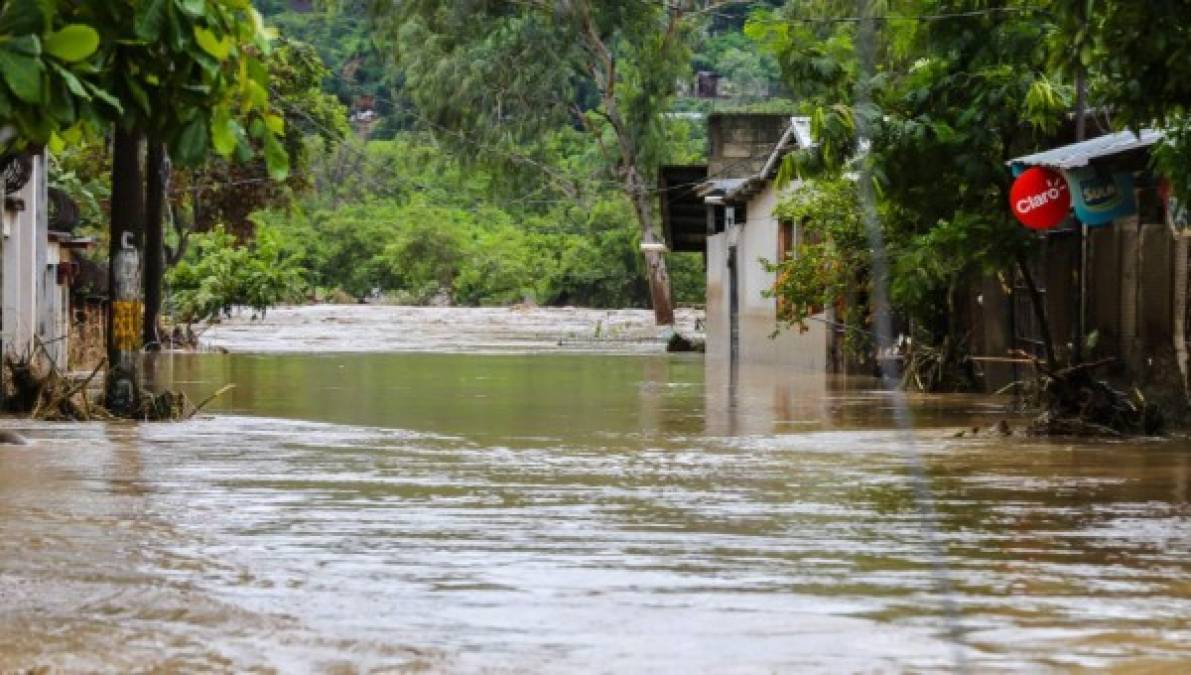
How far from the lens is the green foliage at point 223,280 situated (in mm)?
46969

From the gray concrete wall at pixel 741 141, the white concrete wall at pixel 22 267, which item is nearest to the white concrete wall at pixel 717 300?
the gray concrete wall at pixel 741 141

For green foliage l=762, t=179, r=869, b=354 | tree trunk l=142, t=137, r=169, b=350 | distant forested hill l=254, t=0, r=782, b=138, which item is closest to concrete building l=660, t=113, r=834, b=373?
green foliage l=762, t=179, r=869, b=354

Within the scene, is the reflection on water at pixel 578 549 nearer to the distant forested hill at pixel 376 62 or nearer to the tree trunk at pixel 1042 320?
the tree trunk at pixel 1042 320

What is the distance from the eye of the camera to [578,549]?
1048 centimetres

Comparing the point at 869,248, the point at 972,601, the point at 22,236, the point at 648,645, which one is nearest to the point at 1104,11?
the point at 972,601

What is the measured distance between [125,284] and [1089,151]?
9659 mm

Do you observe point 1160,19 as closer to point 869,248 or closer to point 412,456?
point 412,456

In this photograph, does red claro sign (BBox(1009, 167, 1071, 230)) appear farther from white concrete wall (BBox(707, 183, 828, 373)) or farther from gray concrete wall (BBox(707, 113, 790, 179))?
gray concrete wall (BBox(707, 113, 790, 179))

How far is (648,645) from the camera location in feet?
25.7

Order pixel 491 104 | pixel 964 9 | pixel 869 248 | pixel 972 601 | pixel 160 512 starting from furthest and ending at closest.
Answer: pixel 491 104, pixel 869 248, pixel 964 9, pixel 160 512, pixel 972 601

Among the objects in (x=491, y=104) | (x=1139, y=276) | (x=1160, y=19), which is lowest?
(x=1139, y=276)

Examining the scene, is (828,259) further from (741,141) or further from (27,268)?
(741,141)

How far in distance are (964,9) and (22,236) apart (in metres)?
13.6

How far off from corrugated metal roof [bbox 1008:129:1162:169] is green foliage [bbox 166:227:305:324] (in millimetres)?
29723
